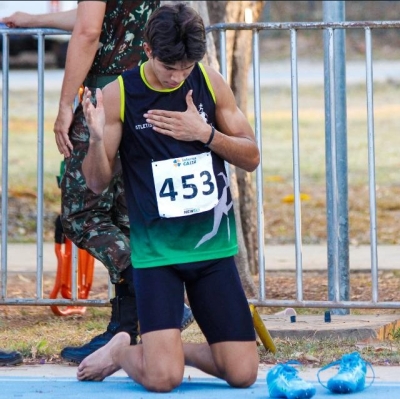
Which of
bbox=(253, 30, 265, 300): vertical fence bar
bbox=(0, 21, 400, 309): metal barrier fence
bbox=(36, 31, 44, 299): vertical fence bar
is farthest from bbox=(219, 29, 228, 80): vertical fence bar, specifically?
bbox=(36, 31, 44, 299): vertical fence bar

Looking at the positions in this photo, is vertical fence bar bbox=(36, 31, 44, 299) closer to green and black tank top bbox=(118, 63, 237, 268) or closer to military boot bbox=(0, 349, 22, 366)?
military boot bbox=(0, 349, 22, 366)

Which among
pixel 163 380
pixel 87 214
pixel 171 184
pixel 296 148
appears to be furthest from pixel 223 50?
pixel 163 380

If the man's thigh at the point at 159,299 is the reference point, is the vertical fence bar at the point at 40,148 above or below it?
above

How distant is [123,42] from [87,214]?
0.86 meters

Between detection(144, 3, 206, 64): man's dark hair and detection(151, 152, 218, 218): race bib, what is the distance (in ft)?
1.50

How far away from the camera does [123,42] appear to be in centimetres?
562

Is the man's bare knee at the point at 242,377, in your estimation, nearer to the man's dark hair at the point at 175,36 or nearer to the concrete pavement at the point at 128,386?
the concrete pavement at the point at 128,386

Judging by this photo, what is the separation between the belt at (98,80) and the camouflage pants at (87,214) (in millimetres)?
147

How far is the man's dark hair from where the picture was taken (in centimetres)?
457

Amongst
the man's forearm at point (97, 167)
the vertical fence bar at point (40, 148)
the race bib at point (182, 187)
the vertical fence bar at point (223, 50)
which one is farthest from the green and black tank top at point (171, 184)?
the vertical fence bar at point (40, 148)

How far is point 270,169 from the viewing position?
47.3 feet

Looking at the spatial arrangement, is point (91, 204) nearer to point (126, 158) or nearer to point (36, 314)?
point (126, 158)

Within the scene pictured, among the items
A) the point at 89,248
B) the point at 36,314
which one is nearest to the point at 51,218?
the point at 36,314

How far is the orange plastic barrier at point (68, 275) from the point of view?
6922mm
